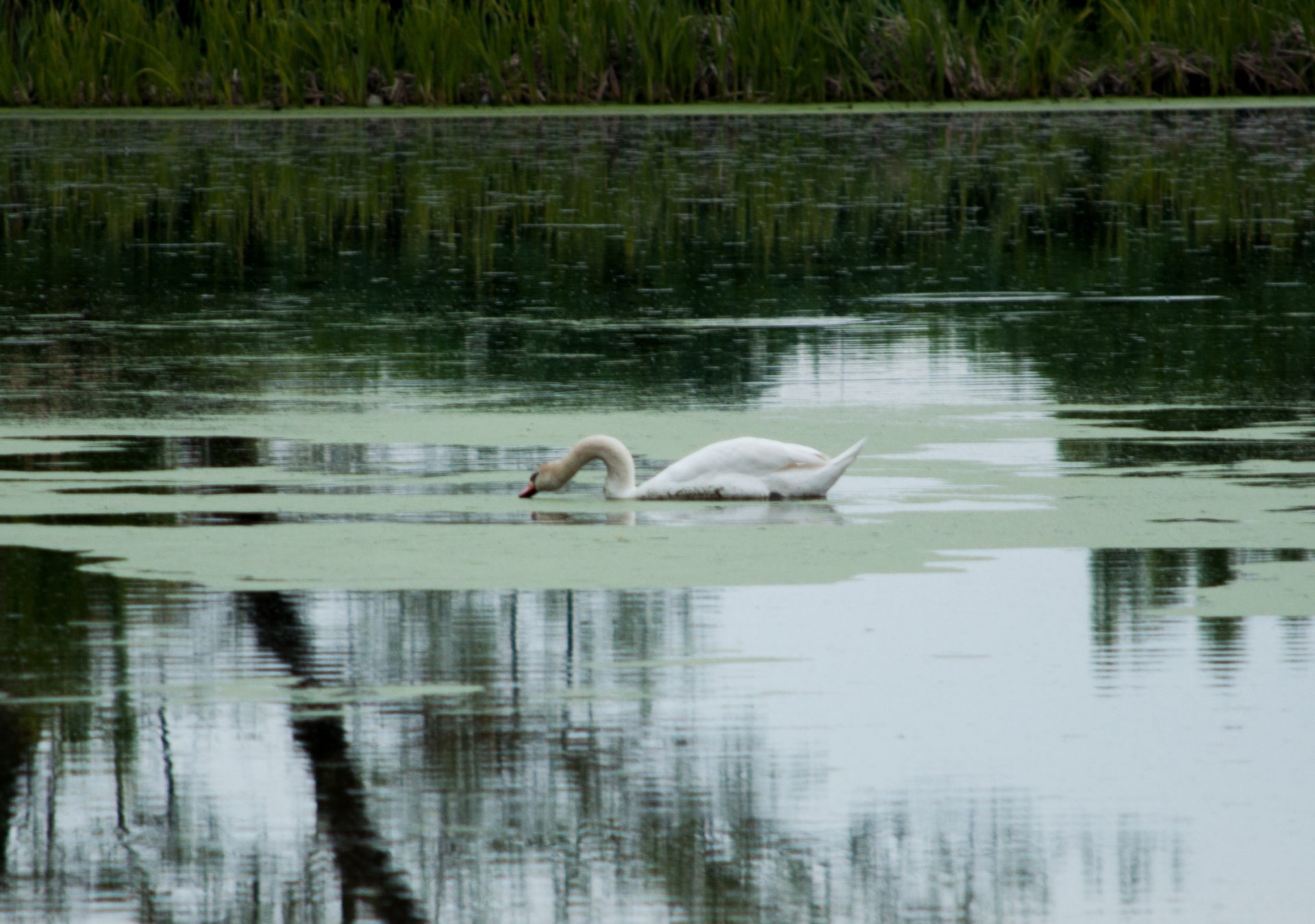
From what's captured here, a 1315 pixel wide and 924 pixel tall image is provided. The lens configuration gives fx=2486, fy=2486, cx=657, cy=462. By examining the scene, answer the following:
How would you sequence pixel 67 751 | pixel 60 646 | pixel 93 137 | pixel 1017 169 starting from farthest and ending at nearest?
pixel 93 137 → pixel 1017 169 → pixel 60 646 → pixel 67 751

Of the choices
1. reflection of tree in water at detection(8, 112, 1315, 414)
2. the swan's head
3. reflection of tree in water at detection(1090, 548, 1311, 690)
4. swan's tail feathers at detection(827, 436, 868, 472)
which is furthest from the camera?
reflection of tree in water at detection(8, 112, 1315, 414)

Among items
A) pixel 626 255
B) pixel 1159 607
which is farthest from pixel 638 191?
pixel 1159 607

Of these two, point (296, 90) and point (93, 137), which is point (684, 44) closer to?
point (296, 90)

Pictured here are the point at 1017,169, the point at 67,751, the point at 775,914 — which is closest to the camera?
the point at 775,914

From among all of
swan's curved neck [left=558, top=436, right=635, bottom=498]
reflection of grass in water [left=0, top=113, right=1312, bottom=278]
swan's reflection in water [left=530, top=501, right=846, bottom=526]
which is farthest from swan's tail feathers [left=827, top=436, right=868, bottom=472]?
reflection of grass in water [left=0, top=113, right=1312, bottom=278]

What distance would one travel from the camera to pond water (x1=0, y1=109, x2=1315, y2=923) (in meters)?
3.84

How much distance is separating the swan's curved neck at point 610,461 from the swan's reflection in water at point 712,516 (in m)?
0.14

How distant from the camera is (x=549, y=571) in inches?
238

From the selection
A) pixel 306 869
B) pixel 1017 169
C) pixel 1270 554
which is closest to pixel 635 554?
pixel 1270 554

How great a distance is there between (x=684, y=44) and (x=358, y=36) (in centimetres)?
321

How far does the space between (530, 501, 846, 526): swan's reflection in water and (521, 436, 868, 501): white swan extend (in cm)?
4

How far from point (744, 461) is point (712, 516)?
0.84 ft

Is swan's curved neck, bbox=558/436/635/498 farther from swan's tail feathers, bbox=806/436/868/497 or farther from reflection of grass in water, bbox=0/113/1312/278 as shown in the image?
reflection of grass in water, bbox=0/113/1312/278

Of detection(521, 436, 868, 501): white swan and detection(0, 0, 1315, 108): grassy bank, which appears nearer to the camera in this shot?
detection(521, 436, 868, 501): white swan
